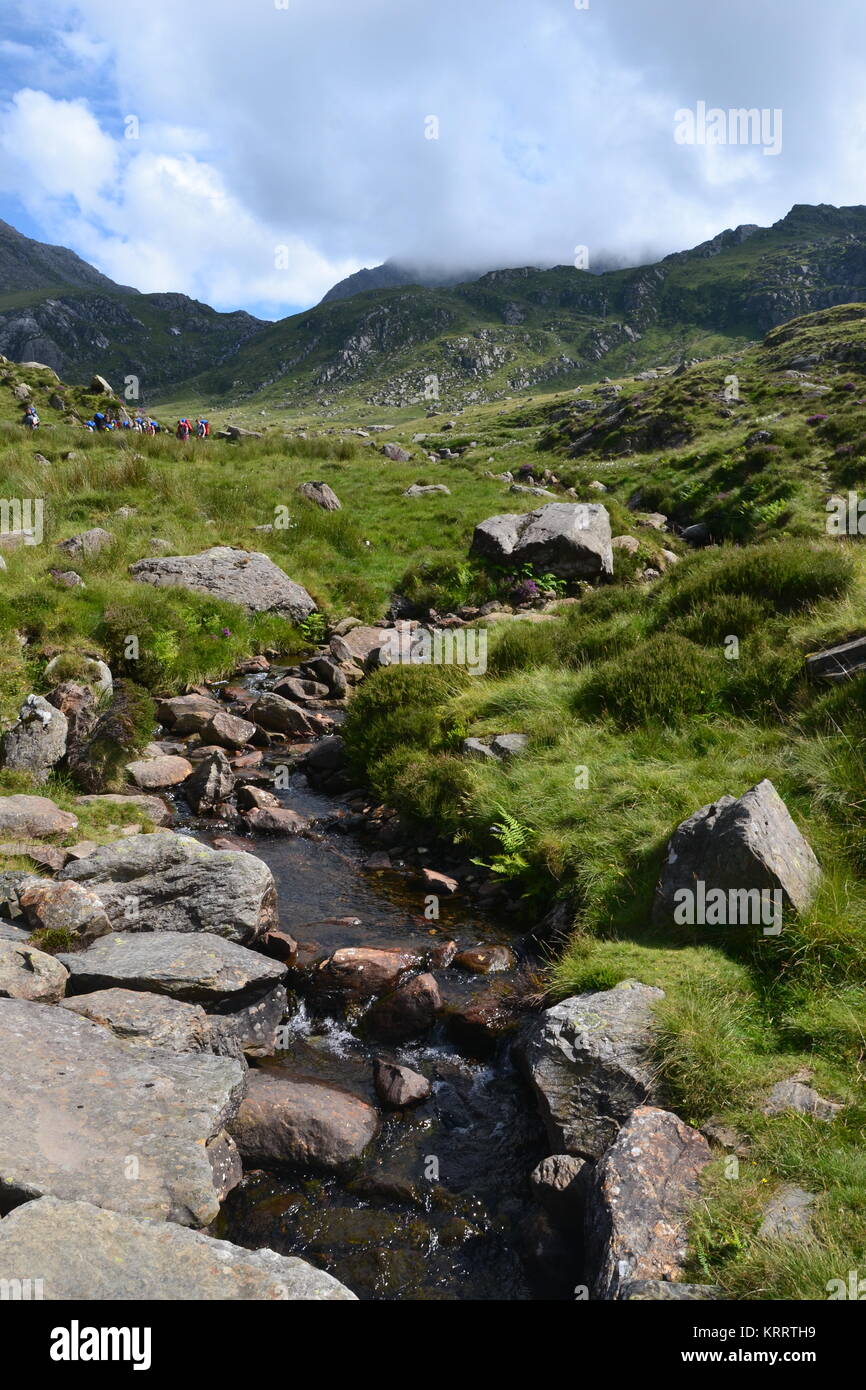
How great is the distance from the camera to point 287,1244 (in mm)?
4738

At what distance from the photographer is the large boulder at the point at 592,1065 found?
5129mm

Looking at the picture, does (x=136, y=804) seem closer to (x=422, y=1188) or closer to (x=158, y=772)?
(x=158, y=772)

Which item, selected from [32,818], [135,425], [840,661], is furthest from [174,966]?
[135,425]

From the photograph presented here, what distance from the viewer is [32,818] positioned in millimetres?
8773

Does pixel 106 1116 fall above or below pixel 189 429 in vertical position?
below

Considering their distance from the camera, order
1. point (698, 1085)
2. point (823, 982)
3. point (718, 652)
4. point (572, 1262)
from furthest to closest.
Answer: point (718, 652) → point (823, 982) → point (698, 1085) → point (572, 1262)

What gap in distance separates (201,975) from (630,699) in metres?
7.27

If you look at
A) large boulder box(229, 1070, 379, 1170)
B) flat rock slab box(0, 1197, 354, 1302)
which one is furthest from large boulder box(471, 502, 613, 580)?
flat rock slab box(0, 1197, 354, 1302)

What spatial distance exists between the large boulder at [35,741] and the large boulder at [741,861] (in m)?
8.55

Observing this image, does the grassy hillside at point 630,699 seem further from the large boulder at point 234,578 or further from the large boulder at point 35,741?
the large boulder at point 234,578

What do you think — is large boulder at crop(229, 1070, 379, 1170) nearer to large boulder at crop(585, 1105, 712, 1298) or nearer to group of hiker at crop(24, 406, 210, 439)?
large boulder at crop(585, 1105, 712, 1298)

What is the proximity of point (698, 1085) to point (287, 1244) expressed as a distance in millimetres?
3015
